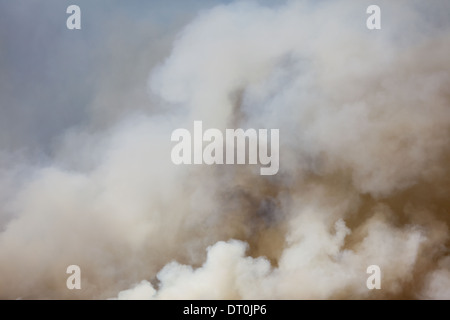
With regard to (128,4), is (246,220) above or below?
below

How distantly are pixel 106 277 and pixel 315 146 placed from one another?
2119 mm

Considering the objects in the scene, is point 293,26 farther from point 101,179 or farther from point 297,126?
point 101,179

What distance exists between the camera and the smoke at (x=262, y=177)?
3.80 metres

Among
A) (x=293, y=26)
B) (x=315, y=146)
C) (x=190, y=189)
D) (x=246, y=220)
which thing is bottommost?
(x=246, y=220)

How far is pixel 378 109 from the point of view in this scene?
12.6 feet

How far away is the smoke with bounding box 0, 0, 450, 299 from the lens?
3801 mm

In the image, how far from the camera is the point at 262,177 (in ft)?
12.8

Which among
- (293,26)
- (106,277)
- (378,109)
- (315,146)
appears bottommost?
(106,277)

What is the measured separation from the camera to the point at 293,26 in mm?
3934

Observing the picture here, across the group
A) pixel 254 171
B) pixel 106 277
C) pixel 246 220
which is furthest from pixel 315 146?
pixel 106 277

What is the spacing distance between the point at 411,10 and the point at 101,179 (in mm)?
3062
